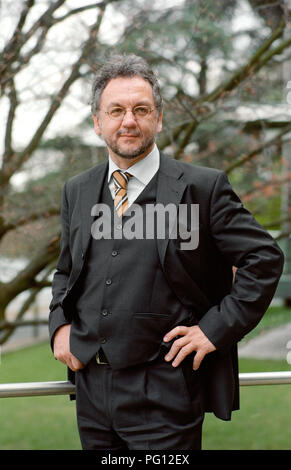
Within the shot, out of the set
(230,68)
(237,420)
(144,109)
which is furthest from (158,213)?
(237,420)

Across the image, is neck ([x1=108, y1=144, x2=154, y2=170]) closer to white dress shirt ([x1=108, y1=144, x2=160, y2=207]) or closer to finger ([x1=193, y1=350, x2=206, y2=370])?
white dress shirt ([x1=108, y1=144, x2=160, y2=207])

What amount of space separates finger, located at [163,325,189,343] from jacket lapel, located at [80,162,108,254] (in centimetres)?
42

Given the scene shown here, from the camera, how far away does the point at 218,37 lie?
4879 millimetres

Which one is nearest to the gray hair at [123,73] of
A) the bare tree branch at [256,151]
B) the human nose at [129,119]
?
the human nose at [129,119]

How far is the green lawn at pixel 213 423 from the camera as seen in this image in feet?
20.8

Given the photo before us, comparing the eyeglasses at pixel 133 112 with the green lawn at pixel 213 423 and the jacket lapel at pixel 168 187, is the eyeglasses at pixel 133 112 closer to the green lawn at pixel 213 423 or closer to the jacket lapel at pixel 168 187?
the jacket lapel at pixel 168 187

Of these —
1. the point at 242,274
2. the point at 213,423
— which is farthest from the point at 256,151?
the point at 213,423

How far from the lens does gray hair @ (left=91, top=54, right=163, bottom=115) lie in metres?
1.94

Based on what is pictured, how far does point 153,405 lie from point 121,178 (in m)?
0.78

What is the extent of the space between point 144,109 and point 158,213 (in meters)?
0.37

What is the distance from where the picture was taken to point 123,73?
194 cm

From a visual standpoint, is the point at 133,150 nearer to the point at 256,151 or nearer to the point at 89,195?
the point at 89,195

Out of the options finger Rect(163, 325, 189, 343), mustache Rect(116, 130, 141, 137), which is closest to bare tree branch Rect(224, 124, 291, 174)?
mustache Rect(116, 130, 141, 137)
